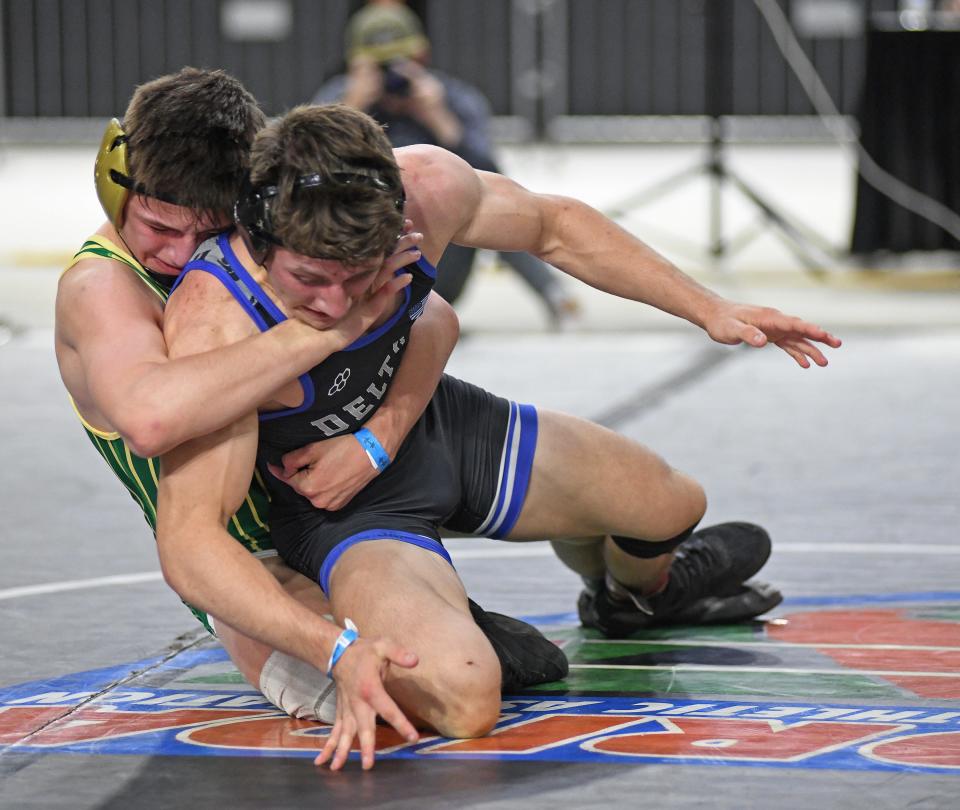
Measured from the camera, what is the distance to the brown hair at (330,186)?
2.82 metres

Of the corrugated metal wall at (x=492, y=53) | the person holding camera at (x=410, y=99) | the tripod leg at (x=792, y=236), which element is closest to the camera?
the person holding camera at (x=410, y=99)

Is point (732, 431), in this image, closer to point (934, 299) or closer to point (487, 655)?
point (487, 655)

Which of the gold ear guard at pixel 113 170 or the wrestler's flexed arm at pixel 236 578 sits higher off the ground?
the gold ear guard at pixel 113 170

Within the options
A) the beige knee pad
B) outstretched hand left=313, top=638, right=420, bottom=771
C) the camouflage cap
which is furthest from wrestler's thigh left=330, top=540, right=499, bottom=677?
the camouflage cap

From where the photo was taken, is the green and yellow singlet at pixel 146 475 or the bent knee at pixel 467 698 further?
the green and yellow singlet at pixel 146 475

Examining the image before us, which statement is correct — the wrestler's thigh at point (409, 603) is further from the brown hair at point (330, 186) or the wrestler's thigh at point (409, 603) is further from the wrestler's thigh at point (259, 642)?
the brown hair at point (330, 186)

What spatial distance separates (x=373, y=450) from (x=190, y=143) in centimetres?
61

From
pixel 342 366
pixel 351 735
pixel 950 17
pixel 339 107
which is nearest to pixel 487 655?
pixel 351 735

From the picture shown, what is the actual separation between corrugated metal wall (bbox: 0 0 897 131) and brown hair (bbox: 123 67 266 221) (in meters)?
14.1

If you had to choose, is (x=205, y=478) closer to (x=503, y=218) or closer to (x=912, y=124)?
(x=503, y=218)

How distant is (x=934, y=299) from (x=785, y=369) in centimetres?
263

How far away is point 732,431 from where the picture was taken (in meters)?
5.86

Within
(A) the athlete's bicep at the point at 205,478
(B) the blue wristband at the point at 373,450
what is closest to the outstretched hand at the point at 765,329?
(B) the blue wristband at the point at 373,450

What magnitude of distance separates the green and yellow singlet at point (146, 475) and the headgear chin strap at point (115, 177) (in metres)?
0.06
